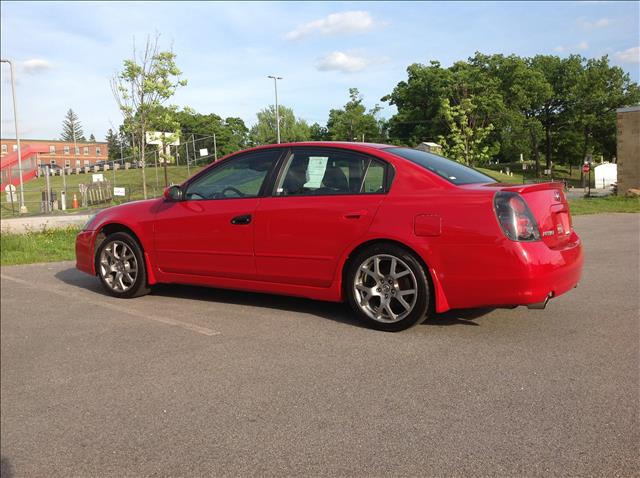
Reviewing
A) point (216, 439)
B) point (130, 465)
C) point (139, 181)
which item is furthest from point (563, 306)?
point (139, 181)

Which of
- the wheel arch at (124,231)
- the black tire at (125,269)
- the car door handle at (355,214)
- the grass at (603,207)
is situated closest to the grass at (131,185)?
the grass at (603,207)

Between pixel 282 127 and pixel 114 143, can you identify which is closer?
pixel 114 143

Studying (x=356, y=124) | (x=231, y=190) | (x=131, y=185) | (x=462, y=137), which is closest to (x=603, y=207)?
(x=462, y=137)

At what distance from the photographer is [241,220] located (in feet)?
17.3

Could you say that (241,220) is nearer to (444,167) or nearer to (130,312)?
(130,312)

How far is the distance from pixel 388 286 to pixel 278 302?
1520 millimetres

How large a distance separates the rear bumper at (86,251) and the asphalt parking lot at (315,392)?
81 cm

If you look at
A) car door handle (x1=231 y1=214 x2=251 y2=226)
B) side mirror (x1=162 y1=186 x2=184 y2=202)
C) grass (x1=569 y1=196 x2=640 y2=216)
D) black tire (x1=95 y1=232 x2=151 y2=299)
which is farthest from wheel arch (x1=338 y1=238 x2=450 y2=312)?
grass (x1=569 y1=196 x2=640 y2=216)

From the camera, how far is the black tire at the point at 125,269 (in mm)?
6001

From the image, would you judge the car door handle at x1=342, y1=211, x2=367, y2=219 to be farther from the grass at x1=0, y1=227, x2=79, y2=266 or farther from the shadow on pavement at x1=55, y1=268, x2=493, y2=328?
the grass at x1=0, y1=227, x2=79, y2=266

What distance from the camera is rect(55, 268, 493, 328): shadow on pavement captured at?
16.5 feet

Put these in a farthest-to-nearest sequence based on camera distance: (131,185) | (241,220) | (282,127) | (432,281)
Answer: (282,127), (131,185), (241,220), (432,281)

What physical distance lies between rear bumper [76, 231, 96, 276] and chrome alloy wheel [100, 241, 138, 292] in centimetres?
21

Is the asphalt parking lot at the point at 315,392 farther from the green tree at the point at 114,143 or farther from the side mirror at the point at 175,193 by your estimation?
the green tree at the point at 114,143
